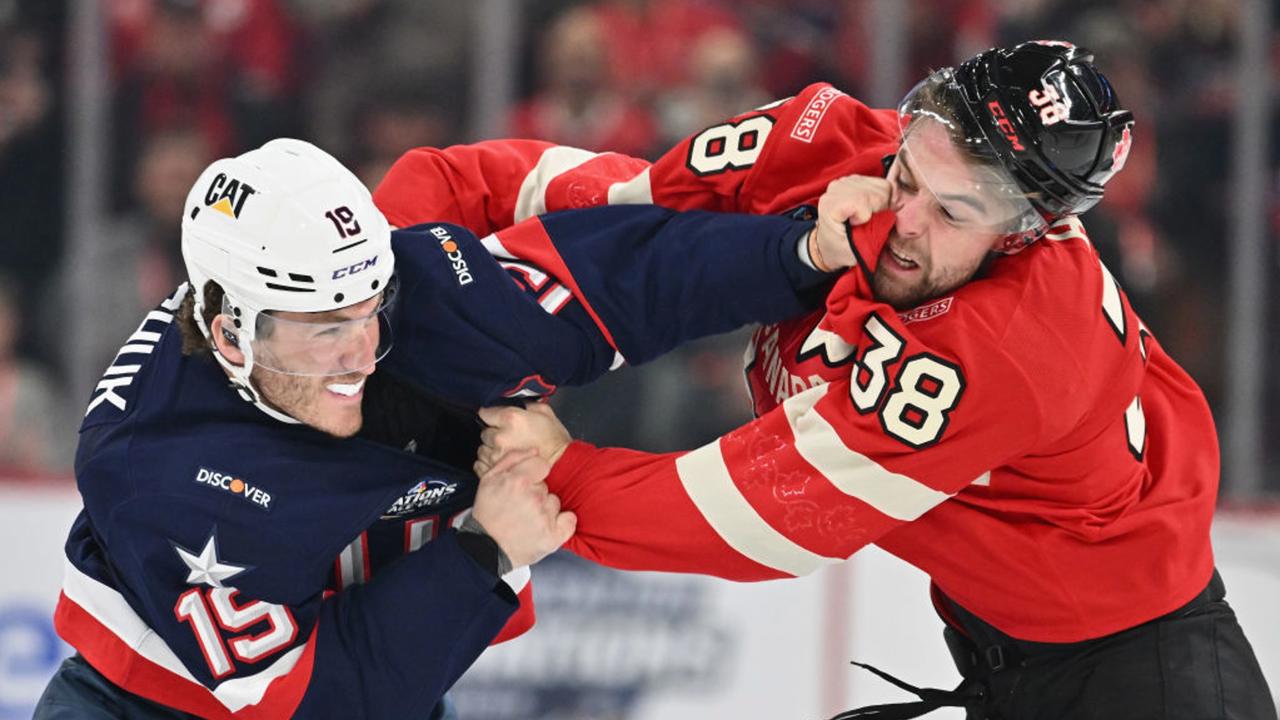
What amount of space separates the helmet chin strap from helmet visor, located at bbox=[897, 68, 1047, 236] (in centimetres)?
116

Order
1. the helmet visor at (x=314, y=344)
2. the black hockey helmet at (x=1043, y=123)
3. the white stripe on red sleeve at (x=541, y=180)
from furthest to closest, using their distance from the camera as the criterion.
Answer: the white stripe on red sleeve at (x=541, y=180) → the helmet visor at (x=314, y=344) → the black hockey helmet at (x=1043, y=123)

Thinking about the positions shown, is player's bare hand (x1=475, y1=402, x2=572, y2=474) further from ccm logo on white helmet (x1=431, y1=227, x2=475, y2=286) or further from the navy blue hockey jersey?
ccm logo on white helmet (x1=431, y1=227, x2=475, y2=286)

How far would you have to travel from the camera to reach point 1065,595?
2.97 meters

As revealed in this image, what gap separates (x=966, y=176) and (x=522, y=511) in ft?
3.14

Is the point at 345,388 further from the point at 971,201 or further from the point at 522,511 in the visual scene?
the point at 971,201

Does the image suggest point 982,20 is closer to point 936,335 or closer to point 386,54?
point 386,54

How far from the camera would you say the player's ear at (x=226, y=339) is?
282 centimetres

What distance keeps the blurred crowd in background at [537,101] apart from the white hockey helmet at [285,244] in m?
2.73

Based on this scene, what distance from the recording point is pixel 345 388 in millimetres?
2846

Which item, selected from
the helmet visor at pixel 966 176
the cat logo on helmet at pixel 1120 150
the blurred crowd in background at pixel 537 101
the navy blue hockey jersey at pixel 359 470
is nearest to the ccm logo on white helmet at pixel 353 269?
the navy blue hockey jersey at pixel 359 470

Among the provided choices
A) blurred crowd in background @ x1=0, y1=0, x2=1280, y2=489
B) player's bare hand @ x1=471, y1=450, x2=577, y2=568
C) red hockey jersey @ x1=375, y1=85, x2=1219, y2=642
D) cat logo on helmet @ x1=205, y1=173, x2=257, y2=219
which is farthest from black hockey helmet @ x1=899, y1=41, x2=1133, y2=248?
blurred crowd in background @ x1=0, y1=0, x2=1280, y2=489

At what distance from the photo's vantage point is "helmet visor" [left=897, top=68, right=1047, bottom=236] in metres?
2.73

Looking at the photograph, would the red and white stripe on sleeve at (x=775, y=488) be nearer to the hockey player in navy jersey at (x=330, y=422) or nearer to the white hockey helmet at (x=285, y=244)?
the hockey player in navy jersey at (x=330, y=422)

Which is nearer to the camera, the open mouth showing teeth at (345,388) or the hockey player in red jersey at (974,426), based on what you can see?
the hockey player in red jersey at (974,426)
